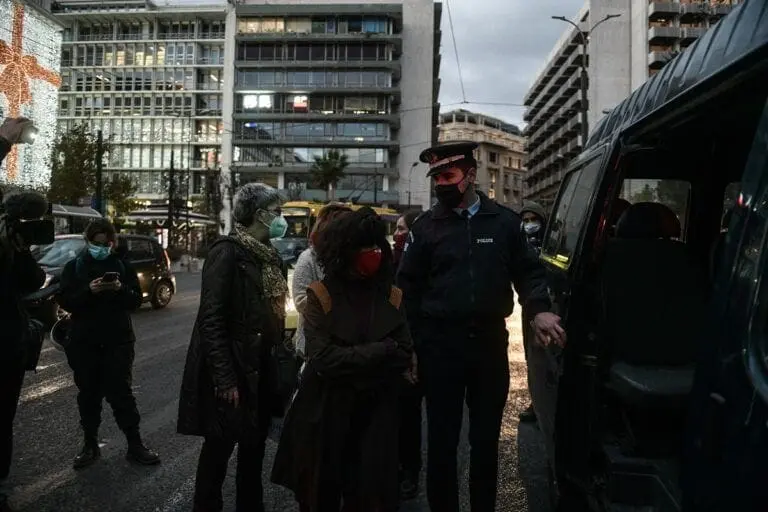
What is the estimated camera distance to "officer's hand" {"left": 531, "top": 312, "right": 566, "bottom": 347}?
2.87 metres

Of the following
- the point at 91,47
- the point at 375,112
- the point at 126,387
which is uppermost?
the point at 91,47

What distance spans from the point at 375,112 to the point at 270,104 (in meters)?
11.5

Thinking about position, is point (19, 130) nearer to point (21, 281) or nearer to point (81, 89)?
point (21, 281)

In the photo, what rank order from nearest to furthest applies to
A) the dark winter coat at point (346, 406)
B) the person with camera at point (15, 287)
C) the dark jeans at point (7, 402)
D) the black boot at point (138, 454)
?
1. the dark winter coat at point (346, 406)
2. the person with camera at point (15, 287)
3. the dark jeans at point (7, 402)
4. the black boot at point (138, 454)

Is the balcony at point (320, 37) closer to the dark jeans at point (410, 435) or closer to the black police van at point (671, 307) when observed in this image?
the black police van at point (671, 307)

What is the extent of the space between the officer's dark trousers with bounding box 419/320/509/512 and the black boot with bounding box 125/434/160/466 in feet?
7.48

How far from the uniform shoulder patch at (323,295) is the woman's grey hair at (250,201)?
91 centimetres

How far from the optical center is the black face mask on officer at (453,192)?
127 inches

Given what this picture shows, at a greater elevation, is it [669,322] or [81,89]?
[81,89]

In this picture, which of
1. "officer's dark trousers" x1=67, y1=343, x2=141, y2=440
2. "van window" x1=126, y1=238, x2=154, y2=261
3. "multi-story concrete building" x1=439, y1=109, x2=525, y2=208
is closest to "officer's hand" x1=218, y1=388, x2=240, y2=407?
"officer's dark trousers" x1=67, y1=343, x2=141, y2=440

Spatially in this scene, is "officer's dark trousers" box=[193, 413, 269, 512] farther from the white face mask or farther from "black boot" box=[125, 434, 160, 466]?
the white face mask

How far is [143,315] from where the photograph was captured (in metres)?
13.6

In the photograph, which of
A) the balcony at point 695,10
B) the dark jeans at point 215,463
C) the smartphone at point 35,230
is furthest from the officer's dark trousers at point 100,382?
the balcony at point 695,10

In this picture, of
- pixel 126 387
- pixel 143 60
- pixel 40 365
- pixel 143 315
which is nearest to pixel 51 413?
pixel 126 387
